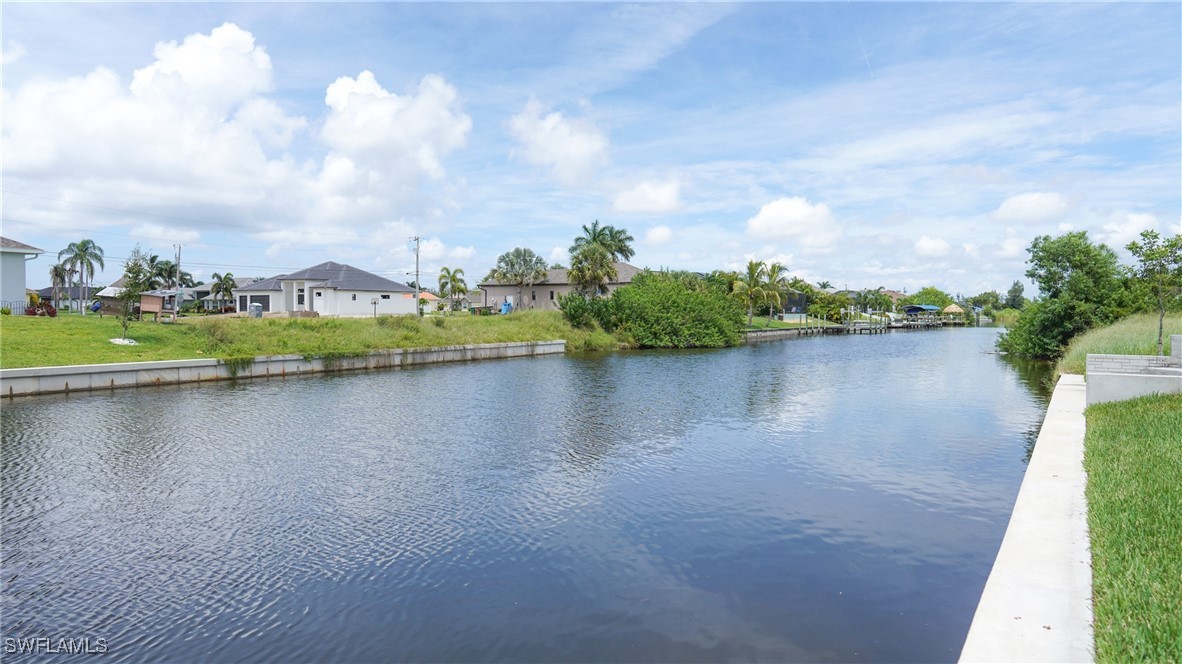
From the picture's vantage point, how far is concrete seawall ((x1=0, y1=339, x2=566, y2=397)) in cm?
2475

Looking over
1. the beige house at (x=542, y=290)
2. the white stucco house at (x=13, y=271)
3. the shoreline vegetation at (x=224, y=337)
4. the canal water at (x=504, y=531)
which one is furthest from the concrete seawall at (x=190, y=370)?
the beige house at (x=542, y=290)

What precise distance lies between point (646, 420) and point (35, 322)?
29.4 meters

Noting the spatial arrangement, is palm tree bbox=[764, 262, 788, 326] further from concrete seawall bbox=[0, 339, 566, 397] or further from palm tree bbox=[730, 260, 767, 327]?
concrete seawall bbox=[0, 339, 566, 397]

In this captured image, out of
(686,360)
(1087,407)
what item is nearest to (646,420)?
(1087,407)

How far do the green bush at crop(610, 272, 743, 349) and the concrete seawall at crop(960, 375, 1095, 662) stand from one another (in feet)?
148

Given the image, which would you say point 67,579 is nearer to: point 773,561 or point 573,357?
point 773,561

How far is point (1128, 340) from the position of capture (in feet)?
80.2

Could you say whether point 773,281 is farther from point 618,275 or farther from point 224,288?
point 224,288

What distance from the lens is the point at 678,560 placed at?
949 centimetres

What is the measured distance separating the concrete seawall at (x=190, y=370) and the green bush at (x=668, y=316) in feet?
51.4

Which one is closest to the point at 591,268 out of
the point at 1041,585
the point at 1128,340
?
the point at 1128,340

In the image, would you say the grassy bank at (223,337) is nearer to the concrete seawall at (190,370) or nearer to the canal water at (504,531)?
the concrete seawall at (190,370)

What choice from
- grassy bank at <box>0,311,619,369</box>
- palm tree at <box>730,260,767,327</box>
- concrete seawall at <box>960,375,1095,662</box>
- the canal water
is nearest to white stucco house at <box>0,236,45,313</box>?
grassy bank at <box>0,311,619,369</box>

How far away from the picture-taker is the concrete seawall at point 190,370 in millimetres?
24745
